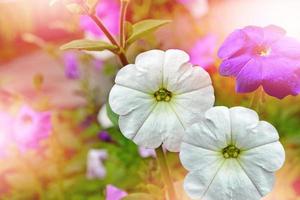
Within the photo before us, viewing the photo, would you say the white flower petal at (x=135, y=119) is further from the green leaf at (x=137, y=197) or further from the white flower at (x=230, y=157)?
the green leaf at (x=137, y=197)

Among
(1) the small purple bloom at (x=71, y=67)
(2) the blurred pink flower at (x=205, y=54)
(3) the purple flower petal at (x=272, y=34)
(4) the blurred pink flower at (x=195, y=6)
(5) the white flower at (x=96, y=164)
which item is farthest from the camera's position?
(1) the small purple bloom at (x=71, y=67)

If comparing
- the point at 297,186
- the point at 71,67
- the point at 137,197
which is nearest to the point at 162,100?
the point at 137,197

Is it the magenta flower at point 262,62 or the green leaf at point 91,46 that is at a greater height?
the green leaf at point 91,46

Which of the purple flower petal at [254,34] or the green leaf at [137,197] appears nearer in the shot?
the purple flower petal at [254,34]

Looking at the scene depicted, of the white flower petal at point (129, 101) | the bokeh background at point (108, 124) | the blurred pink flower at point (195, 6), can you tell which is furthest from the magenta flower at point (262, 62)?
the blurred pink flower at point (195, 6)

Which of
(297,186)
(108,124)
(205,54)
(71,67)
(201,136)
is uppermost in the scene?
(201,136)

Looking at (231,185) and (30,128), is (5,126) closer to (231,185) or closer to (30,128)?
(30,128)
